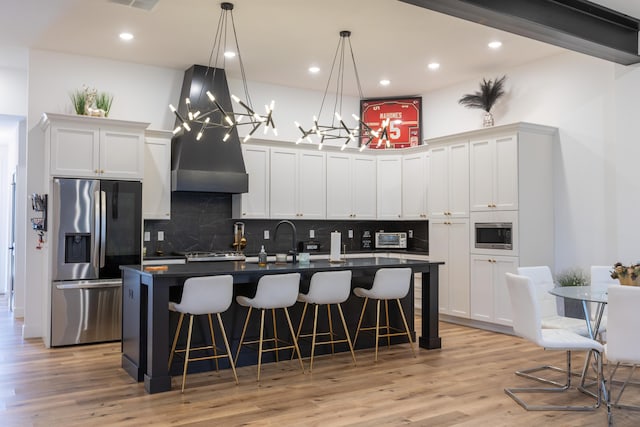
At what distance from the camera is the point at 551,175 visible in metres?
6.62

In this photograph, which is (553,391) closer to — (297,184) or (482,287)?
(482,287)

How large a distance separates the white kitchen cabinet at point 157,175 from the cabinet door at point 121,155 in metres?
0.31

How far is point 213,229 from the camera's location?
740cm

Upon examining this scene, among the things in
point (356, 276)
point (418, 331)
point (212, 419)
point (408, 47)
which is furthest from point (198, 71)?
point (212, 419)

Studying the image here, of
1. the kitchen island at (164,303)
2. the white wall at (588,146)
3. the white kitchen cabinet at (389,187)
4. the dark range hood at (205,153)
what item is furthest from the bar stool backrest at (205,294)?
the white kitchen cabinet at (389,187)

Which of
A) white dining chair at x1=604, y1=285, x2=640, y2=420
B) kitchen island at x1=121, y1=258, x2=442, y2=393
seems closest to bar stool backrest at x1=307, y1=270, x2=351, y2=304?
kitchen island at x1=121, y1=258, x2=442, y2=393

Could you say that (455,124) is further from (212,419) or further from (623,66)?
(212,419)

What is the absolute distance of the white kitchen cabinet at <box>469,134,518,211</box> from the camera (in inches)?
250

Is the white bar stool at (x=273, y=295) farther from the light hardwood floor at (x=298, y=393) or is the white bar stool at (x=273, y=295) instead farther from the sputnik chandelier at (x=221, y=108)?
the sputnik chandelier at (x=221, y=108)

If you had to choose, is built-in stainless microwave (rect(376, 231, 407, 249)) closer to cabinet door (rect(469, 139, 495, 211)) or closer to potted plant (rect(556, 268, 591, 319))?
cabinet door (rect(469, 139, 495, 211))

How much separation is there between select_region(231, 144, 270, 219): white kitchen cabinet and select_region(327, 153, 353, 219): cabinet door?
0.98 metres

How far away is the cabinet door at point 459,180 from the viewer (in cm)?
690

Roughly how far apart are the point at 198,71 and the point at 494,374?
4919 millimetres

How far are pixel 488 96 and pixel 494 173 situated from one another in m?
1.13
